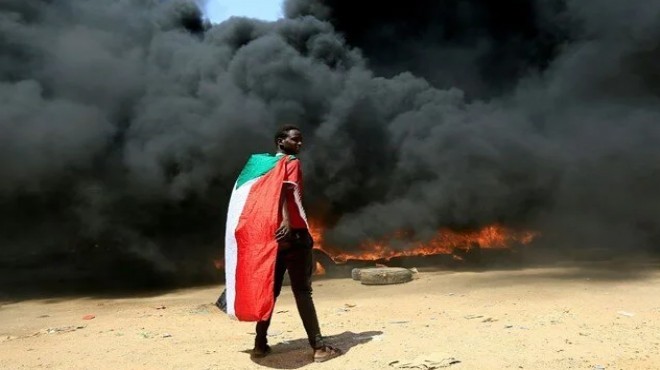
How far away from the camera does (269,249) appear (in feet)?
Answer: 11.1

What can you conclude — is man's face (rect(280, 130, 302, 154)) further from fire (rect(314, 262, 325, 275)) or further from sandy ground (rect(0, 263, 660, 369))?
fire (rect(314, 262, 325, 275))

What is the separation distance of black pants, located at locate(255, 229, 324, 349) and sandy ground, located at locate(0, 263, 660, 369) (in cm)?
22

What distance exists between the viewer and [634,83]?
12.2m

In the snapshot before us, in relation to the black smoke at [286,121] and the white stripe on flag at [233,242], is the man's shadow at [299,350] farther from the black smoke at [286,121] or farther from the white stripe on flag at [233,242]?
the black smoke at [286,121]

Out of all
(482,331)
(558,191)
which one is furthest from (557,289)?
(558,191)

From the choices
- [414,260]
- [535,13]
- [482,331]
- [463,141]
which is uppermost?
[535,13]

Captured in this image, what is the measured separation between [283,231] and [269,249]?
6.0 inches

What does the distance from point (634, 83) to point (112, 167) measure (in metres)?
11.6

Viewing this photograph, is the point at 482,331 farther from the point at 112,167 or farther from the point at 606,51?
the point at 606,51

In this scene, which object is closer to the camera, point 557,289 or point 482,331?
point 482,331

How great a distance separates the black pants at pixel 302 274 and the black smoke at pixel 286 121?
20.4 feet

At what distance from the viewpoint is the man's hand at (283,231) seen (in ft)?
11.0

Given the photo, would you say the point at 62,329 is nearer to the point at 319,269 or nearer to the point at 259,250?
the point at 259,250

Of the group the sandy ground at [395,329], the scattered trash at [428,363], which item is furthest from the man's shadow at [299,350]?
the scattered trash at [428,363]
